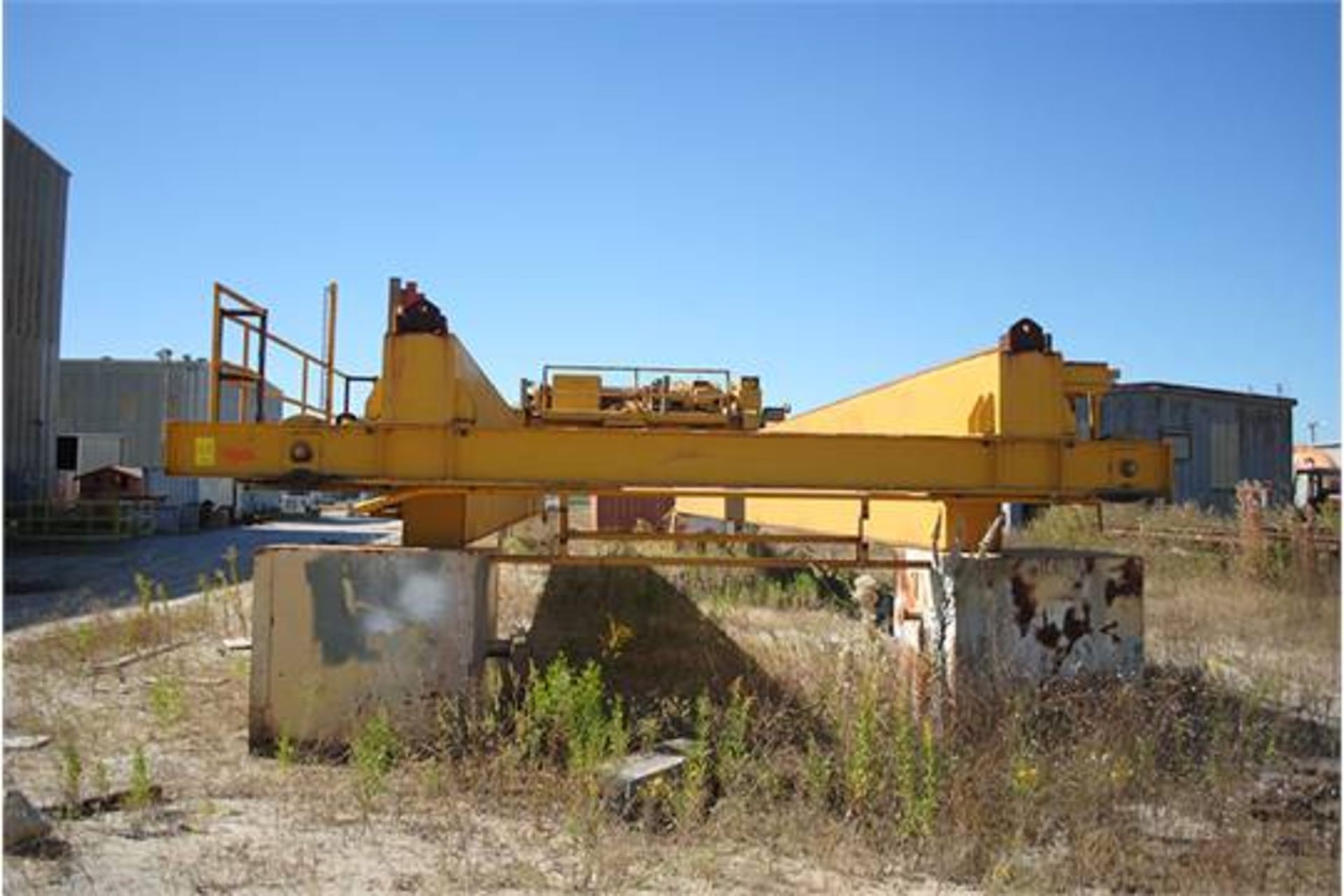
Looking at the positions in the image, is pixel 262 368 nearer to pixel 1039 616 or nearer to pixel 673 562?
pixel 673 562

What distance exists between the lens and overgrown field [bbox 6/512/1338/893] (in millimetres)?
3904

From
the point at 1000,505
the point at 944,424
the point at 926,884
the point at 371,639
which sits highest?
the point at 944,424

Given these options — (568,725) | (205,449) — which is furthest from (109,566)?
(568,725)

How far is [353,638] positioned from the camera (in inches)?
225

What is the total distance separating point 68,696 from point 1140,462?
677 cm

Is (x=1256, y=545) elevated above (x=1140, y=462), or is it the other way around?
(x=1140, y=462)

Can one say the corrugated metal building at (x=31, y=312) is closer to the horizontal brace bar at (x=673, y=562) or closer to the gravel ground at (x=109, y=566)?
the gravel ground at (x=109, y=566)

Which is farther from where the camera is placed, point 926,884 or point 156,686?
point 156,686

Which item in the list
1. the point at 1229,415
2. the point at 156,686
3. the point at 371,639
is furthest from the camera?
the point at 1229,415

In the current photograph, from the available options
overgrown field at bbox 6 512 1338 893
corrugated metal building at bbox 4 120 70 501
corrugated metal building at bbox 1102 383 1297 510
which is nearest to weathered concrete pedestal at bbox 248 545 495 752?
overgrown field at bbox 6 512 1338 893

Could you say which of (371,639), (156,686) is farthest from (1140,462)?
(156,686)

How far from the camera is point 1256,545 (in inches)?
498

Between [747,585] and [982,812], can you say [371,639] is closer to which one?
Answer: [982,812]

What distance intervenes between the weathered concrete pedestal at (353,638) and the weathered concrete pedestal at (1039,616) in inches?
105
